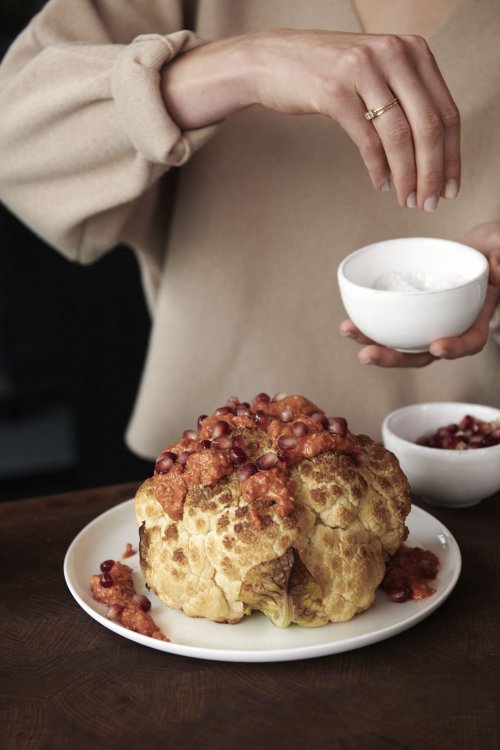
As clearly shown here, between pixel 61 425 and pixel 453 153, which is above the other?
pixel 453 153

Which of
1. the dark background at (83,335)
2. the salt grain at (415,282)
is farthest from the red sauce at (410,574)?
the dark background at (83,335)

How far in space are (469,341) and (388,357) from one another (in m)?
0.13

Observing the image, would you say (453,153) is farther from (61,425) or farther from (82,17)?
(61,425)

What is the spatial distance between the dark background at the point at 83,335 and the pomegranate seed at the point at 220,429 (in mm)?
2374

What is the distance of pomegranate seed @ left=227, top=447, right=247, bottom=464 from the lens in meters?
1.09

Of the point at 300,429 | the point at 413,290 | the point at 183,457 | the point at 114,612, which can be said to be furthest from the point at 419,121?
the point at 114,612

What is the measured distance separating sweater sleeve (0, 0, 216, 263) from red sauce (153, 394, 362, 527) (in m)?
0.53

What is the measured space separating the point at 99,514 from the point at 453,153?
81cm

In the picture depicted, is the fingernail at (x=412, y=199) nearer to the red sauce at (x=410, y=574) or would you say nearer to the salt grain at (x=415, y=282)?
the salt grain at (x=415, y=282)

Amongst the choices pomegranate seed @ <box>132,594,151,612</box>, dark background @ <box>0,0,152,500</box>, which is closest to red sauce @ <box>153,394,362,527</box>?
pomegranate seed @ <box>132,594,151,612</box>

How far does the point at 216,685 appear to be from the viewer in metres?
Answer: 0.97

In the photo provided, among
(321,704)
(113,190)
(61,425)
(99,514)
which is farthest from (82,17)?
(61,425)

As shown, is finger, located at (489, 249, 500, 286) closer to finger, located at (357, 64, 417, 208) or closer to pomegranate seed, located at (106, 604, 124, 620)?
finger, located at (357, 64, 417, 208)

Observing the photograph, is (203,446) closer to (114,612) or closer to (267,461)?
(267,461)
